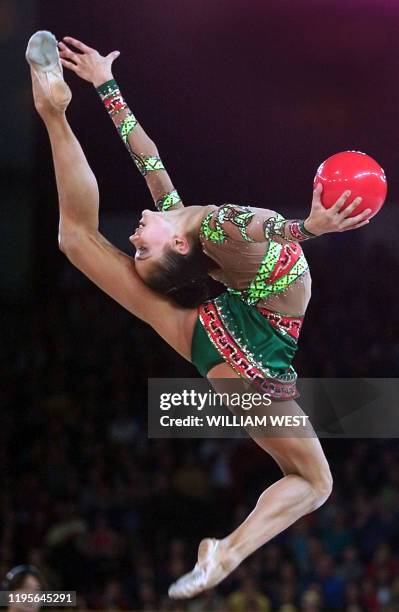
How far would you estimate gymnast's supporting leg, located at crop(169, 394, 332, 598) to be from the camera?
3.56 m

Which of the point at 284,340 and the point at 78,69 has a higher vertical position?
the point at 78,69


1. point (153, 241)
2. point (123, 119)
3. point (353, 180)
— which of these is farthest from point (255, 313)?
point (123, 119)

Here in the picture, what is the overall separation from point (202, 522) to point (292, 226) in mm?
4182

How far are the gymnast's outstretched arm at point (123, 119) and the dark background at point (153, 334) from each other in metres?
1.48

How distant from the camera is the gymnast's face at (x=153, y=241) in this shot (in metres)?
3.76

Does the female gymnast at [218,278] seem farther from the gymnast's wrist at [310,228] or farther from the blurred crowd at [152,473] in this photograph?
the blurred crowd at [152,473]

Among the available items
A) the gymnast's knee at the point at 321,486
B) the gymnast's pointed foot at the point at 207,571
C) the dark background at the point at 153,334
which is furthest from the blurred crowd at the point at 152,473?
the gymnast's pointed foot at the point at 207,571

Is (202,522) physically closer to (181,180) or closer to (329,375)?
(329,375)

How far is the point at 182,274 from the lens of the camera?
380cm

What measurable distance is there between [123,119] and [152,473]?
4.00m

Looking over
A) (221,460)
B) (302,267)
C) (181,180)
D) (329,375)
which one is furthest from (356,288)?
(302,267)

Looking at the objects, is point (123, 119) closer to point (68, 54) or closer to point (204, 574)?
point (68, 54)

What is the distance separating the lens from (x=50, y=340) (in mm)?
8484

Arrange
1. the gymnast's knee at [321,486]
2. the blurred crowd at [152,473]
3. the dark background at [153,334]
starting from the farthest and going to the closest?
the blurred crowd at [152,473], the dark background at [153,334], the gymnast's knee at [321,486]
